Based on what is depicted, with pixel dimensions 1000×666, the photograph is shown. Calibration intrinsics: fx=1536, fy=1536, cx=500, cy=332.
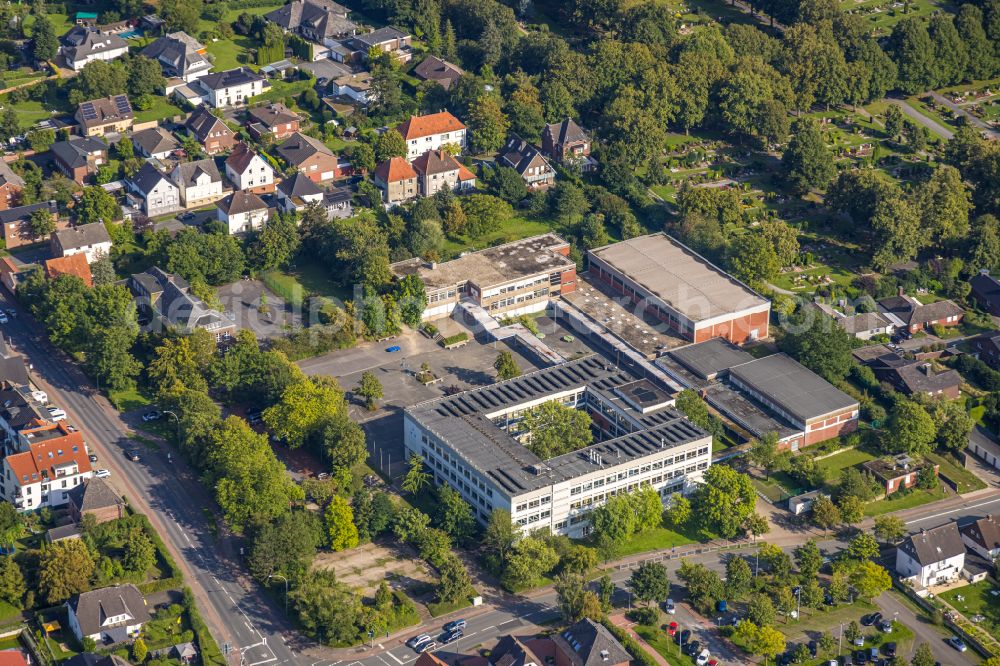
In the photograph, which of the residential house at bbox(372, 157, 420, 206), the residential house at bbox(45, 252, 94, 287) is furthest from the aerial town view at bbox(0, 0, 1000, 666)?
the residential house at bbox(372, 157, 420, 206)

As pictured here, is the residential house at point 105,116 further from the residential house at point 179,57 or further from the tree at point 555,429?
the tree at point 555,429

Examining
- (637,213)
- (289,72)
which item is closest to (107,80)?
(289,72)

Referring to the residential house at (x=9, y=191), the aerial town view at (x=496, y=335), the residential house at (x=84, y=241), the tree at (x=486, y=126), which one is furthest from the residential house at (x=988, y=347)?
the residential house at (x=9, y=191)

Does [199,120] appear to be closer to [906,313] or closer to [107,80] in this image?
[107,80]

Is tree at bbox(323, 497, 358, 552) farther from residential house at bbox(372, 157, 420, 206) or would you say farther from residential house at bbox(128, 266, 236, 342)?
residential house at bbox(372, 157, 420, 206)

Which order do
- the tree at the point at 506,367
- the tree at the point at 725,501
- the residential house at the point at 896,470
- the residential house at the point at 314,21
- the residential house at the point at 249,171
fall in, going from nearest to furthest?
the tree at the point at 725,501 → the residential house at the point at 896,470 → the tree at the point at 506,367 → the residential house at the point at 249,171 → the residential house at the point at 314,21

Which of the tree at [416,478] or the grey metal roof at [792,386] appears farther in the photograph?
the grey metal roof at [792,386]
